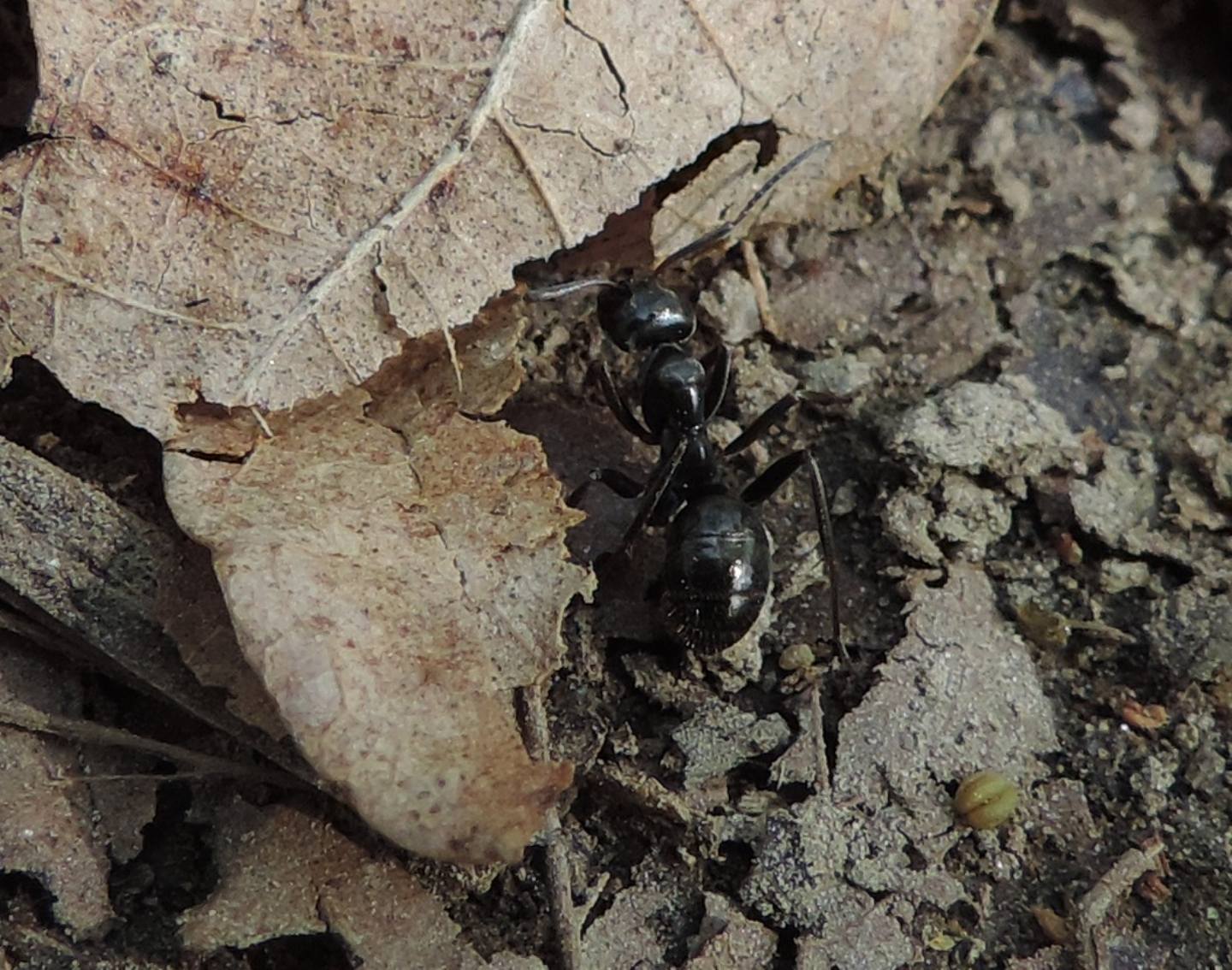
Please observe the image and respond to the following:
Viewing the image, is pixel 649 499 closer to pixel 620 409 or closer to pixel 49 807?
pixel 620 409

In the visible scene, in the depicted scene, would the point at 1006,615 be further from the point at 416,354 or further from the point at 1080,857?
the point at 416,354

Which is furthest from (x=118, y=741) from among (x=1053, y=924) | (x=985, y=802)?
(x=1053, y=924)

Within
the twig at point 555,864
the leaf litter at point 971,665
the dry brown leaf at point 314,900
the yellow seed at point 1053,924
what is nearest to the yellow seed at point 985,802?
the leaf litter at point 971,665

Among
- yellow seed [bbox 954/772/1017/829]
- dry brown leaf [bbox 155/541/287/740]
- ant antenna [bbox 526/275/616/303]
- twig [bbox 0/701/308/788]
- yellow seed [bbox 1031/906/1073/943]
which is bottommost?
twig [bbox 0/701/308/788]

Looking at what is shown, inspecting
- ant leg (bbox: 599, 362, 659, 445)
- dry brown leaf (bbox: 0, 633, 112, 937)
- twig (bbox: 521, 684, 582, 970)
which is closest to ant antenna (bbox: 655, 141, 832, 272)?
ant leg (bbox: 599, 362, 659, 445)

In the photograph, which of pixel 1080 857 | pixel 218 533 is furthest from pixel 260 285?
pixel 1080 857

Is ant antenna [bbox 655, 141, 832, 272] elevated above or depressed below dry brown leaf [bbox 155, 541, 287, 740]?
above

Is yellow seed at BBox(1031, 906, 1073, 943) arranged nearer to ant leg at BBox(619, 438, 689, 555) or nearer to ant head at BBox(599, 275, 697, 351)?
ant leg at BBox(619, 438, 689, 555)
